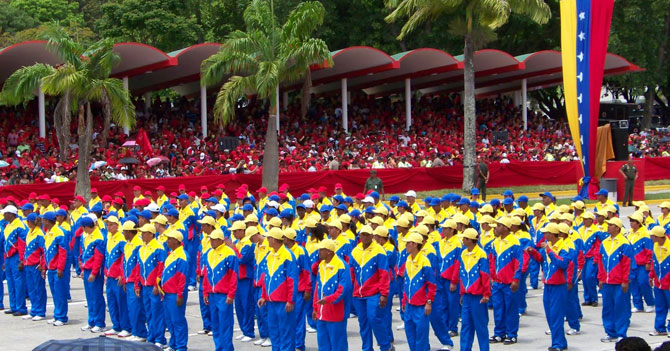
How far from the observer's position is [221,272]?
12.5m

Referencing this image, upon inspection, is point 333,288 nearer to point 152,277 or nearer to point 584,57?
point 152,277

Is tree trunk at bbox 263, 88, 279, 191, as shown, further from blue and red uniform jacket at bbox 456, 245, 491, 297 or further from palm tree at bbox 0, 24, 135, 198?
blue and red uniform jacket at bbox 456, 245, 491, 297

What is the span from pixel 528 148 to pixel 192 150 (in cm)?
1504

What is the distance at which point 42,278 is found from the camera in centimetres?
1550

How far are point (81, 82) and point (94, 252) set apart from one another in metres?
12.3

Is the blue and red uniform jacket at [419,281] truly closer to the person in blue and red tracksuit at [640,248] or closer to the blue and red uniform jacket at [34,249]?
the person in blue and red tracksuit at [640,248]

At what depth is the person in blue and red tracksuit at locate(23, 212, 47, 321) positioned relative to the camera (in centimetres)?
1555

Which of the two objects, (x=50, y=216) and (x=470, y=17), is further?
(x=470, y=17)

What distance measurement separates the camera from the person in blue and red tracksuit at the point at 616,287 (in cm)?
1317

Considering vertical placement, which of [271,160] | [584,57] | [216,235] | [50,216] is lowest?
[216,235]

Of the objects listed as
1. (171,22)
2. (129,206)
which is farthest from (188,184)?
(171,22)

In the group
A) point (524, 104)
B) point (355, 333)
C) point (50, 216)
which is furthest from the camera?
point (524, 104)

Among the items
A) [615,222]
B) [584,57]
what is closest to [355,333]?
[615,222]

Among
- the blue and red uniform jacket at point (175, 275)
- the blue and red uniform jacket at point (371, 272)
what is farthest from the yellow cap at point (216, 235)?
the blue and red uniform jacket at point (371, 272)
